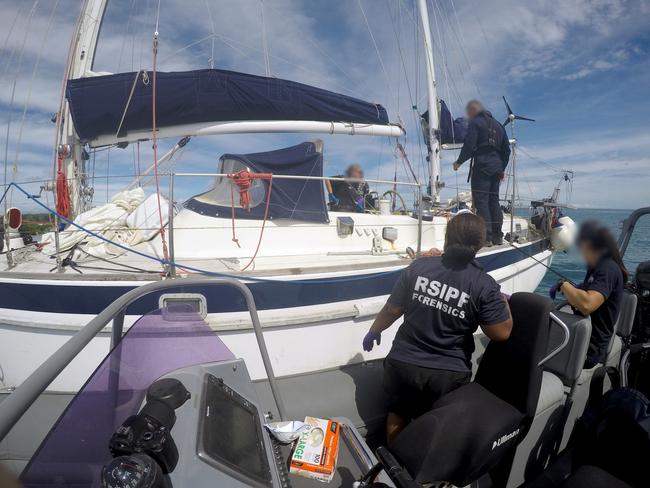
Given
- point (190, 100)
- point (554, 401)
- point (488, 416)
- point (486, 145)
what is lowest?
point (554, 401)

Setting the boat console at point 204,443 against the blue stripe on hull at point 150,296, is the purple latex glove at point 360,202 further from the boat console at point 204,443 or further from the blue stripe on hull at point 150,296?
the boat console at point 204,443

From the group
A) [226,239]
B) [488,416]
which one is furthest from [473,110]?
[488,416]

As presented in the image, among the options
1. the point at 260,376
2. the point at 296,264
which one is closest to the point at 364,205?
the point at 296,264

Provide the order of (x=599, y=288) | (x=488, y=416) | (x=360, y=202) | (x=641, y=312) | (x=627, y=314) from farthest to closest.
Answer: (x=360, y=202)
(x=641, y=312)
(x=627, y=314)
(x=599, y=288)
(x=488, y=416)

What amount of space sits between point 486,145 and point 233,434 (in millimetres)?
5342

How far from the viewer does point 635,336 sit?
3092mm

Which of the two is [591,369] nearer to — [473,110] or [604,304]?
[604,304]

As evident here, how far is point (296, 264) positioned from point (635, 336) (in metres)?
3.27

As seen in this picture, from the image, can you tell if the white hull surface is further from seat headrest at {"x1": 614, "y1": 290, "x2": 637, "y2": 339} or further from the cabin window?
seat headrest at {"x1": 614, "y1": 290, "x2": 637, "y2": 339}

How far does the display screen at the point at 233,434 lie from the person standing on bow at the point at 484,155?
16.4 feet

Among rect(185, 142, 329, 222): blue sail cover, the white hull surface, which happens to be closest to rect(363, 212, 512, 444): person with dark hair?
the white hull surface

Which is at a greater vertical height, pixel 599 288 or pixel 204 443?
pixel 599 288

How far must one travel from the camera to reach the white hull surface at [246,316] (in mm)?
2951

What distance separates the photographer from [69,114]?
4.85 metres
